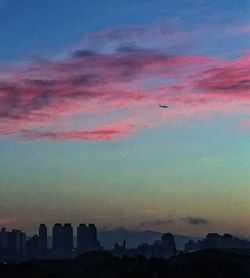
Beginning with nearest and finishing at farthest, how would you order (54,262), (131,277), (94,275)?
1. (131,277)
2. (94,275)
3. (54,262)

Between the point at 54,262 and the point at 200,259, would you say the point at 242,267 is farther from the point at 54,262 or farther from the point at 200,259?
the point at 54,262

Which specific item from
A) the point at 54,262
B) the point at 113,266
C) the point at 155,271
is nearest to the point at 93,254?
the point at 54,262

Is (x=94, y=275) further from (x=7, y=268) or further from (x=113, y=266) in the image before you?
(x=7, y=268)

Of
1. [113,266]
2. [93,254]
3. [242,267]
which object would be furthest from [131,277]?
[93,254]

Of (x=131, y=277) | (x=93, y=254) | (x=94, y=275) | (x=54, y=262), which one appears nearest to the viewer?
(x=131, y=277)

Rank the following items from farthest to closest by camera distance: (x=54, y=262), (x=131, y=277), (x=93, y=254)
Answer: (x=93, y=254)
(x=54, y=262)
(x=131, y=277)

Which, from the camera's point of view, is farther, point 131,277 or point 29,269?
point 29,269
